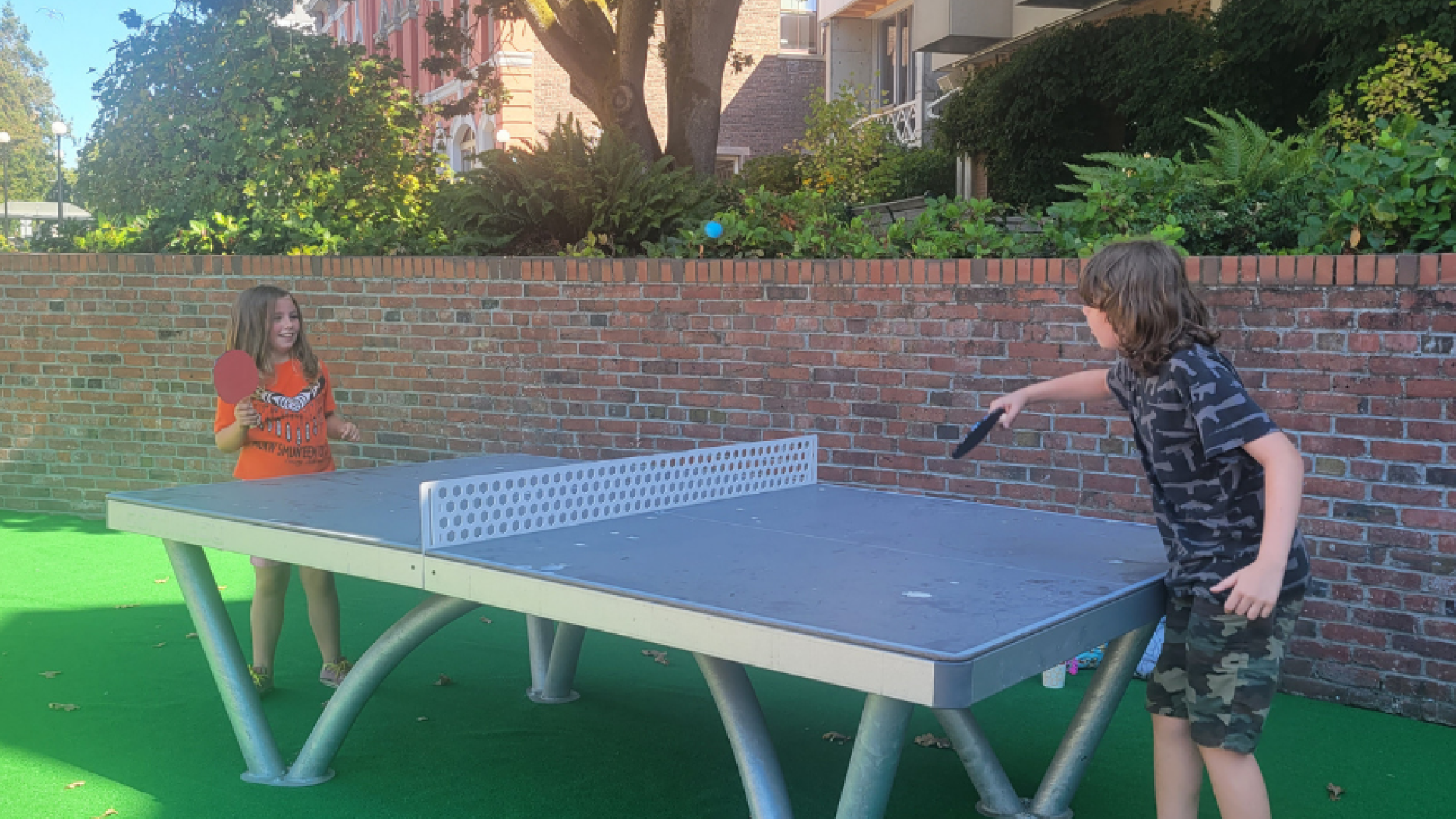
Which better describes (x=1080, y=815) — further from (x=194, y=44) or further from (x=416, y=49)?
(x=416, y=49)

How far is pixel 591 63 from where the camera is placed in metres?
11.1

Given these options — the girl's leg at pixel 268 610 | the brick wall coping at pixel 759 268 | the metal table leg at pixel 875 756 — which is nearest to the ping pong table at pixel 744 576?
the metal table leg at pixel 875 756

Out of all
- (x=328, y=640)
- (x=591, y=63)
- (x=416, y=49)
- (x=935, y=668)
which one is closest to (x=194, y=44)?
(x=591, y=63)

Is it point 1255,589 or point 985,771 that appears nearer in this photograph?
point 1255,589

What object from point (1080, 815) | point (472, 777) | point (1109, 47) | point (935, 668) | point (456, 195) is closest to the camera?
point (935, 668)

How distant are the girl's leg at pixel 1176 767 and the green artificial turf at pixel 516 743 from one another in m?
0.80

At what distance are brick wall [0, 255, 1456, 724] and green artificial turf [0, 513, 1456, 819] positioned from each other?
73cm

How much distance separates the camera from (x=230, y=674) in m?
4.15

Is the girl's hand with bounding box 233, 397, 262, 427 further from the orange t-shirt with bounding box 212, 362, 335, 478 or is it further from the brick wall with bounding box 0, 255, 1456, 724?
the brick wall with bounding box 0, 255, 1456, 724

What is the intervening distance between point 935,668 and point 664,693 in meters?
3.15

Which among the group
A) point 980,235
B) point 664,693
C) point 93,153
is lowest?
point 664,693

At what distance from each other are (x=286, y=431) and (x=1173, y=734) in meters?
3.50

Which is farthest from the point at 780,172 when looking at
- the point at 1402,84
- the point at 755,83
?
the point at 755,83

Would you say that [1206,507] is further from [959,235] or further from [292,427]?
[959,235]
